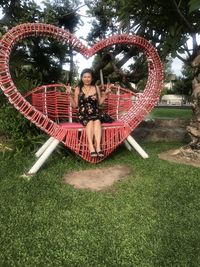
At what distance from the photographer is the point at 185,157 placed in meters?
6.86

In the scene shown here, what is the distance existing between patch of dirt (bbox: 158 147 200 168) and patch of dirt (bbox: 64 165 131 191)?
3.29 feet

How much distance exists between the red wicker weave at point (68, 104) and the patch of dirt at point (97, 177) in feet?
1.28

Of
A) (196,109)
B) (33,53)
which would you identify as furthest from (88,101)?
(33,53)

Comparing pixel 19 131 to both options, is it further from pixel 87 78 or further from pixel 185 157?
pixel 185 157

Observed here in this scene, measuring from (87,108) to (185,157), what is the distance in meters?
1.92

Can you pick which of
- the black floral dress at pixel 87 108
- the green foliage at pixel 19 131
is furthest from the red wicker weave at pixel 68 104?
the green foliage at pixel 19 131

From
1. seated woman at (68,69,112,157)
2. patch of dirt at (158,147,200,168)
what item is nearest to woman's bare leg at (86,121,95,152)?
seated woman at (68,69,112,157)

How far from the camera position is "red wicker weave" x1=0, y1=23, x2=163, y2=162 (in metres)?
5.93

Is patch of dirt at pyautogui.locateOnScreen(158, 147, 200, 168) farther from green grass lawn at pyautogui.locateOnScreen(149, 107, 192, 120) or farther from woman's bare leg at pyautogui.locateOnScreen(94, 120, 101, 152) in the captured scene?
green grass lawn at pyautogui.locateOnScreen(149, 107, 192, 120)

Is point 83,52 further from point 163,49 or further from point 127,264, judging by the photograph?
point 127,264

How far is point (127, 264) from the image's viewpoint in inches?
130

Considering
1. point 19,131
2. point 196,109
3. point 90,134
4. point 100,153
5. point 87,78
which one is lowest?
point 100,153

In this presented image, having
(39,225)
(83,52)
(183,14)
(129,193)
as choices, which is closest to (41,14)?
(83,52)

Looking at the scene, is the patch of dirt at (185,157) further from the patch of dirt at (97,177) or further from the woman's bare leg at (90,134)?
the woman's bare leg at (90,134)
